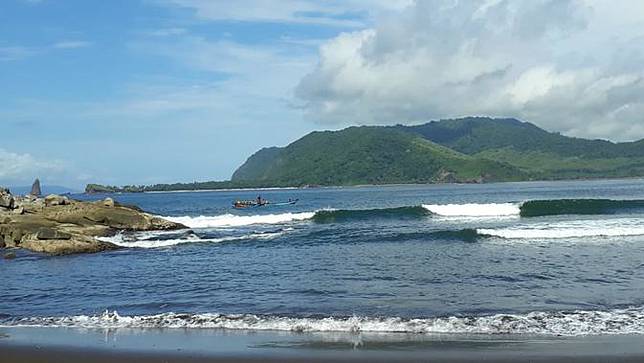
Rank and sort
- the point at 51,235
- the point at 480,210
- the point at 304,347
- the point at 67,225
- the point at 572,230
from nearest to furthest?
the point at 304,347 < the point at 51,235 < the point at 572,230 < the point at 67,225 < the point at 480,210

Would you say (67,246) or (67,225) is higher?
(67,225)

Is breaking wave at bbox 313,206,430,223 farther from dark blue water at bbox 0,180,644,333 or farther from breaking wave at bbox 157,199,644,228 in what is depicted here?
dark blue water at bbox 0,180,644,333

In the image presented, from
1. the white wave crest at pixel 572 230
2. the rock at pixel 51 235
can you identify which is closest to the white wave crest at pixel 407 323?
the rock at pixel 51 235

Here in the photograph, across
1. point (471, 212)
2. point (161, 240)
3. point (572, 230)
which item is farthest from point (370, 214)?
point (161, 240)

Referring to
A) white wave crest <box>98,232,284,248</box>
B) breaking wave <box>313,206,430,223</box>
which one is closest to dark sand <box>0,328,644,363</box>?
white wave crest <box>98,232,284,248</box>

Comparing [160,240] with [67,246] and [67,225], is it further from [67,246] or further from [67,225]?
[67,246]

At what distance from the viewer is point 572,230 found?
31.2m

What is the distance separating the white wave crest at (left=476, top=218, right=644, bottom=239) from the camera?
29.5m

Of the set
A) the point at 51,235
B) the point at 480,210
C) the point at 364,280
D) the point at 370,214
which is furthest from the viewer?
the point at 370,214

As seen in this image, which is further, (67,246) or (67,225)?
(67,225)

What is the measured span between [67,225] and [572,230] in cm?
2754

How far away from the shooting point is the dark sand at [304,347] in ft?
30.9

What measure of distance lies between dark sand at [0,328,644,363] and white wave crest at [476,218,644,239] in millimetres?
20243

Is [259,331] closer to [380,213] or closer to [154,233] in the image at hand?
[154,233]
